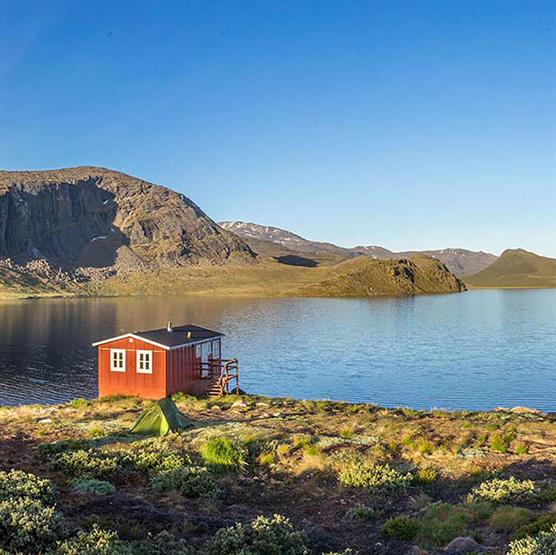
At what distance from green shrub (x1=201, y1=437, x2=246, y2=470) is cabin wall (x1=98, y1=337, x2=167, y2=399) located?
1655 centimetres

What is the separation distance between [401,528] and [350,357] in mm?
50593

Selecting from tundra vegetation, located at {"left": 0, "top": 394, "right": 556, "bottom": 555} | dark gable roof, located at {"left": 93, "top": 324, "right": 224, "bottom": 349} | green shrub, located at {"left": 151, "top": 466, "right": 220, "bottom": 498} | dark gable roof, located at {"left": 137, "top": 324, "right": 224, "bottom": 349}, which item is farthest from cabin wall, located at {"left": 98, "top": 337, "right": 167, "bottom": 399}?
green shrub, located at {"left": 151, "top": 466, "right": 220, "bottom": 498}

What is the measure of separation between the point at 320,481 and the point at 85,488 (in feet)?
19.5

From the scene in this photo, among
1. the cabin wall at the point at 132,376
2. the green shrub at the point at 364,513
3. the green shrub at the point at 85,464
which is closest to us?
the green shrub at the point at 364,513

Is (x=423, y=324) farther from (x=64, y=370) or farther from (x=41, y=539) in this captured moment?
(x=41, y=539)

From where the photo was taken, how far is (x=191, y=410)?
28891 mm

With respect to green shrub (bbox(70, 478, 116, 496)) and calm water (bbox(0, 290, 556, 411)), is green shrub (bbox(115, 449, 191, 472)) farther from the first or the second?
calm water (bbox(0, 290, 556, 411))

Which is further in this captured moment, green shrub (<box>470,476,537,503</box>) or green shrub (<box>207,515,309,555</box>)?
green shrub (<box>470,476,537,503</box>)

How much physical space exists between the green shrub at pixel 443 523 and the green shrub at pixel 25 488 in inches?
290

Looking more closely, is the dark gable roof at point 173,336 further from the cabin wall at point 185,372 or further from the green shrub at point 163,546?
the green shrub at point 163,546

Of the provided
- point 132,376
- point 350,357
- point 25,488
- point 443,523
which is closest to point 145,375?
point 132,376

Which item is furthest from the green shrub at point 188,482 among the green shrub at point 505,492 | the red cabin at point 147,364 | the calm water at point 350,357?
the calm water at point 350,357

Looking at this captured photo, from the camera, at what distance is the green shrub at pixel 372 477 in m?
14.0

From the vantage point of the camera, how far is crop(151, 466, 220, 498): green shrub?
13.4m
